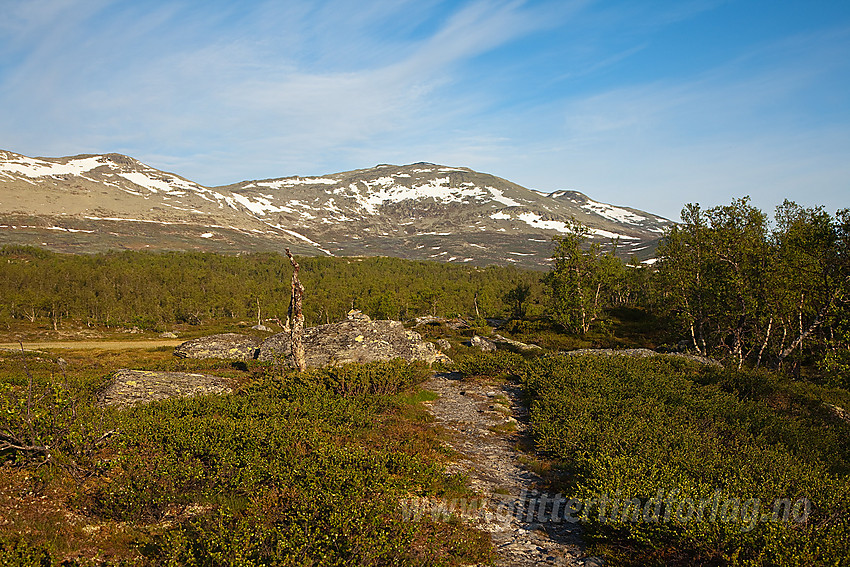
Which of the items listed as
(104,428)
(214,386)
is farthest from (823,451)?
(214,386)

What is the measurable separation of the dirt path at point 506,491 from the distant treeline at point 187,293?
206 ft

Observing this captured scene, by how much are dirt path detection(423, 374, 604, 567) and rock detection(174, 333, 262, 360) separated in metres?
19.6

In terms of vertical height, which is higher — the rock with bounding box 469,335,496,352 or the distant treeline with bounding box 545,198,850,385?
the distant treeline with bounding box 545,198,850,385

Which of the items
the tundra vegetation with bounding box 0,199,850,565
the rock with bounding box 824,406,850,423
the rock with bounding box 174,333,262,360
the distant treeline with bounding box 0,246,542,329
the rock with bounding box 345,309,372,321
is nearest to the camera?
the tundra vegetation with bounding box 0,199,850,565

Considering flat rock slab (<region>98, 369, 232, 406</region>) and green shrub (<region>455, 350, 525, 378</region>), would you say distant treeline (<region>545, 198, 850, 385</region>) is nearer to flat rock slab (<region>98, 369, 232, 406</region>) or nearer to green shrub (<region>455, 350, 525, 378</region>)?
green shrub (<region>455, 350, 525, 378</region>)

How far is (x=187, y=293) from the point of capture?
101188mm

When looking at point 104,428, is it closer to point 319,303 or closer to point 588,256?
point 588,256

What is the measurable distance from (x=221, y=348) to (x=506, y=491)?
29320mm

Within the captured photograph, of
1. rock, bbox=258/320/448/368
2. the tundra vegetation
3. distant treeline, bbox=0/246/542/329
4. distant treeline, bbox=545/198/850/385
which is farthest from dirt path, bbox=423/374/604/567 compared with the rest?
distant treeline, bbox=0/246/542/329

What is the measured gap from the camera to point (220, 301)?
99.2m

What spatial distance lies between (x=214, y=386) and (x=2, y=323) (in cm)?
7628

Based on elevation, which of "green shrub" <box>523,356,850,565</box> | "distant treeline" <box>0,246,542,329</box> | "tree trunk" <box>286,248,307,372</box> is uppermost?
"tree trunk" <box>286,248,307,372</box>

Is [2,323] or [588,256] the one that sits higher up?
[588,256]

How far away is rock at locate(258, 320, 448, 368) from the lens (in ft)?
87.7
